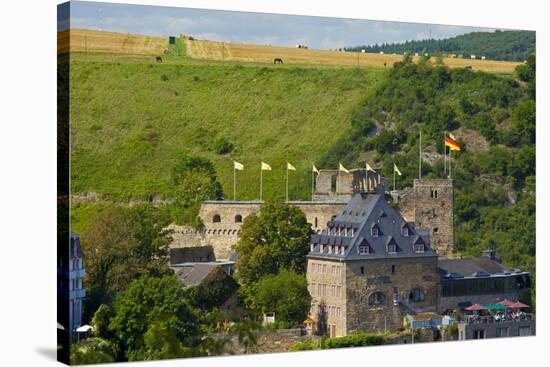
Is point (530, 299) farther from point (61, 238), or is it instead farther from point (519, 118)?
point (61, 238)

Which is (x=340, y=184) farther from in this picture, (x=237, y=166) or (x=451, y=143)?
(x=451, y=143)

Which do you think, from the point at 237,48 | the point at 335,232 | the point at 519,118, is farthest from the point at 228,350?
the point at 519,118

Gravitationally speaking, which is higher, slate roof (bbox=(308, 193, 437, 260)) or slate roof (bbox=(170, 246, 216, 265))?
slate roof (bbox=(308, 193, 437, 260))

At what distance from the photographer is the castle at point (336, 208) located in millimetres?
40000

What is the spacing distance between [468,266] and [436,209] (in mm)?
1711

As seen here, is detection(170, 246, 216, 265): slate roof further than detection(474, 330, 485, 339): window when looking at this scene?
No

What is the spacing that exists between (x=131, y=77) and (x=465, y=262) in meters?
10.1

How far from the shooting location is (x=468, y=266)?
42281mm

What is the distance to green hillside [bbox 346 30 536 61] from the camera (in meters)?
41.8

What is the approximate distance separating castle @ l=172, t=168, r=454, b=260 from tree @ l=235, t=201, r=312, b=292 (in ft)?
0.75

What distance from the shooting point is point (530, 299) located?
42469 mm

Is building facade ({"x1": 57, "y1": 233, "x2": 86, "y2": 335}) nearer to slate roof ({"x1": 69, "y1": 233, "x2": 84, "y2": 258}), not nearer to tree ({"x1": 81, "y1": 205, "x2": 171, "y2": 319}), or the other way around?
slate roof ({"x1": 69, "y1": 233, "x2": 84, "y2": 258})

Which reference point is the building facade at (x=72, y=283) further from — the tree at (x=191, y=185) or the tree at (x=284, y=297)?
the tree at (x=284, y=297)

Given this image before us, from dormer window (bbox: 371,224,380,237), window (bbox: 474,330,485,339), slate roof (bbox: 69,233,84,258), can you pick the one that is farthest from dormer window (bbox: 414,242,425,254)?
slate roof (bbox: 69,233,84,258)
